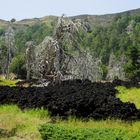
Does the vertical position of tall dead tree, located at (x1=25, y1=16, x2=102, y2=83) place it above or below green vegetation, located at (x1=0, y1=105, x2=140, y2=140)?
above

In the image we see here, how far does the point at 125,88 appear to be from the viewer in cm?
2548

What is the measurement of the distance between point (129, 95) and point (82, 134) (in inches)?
446

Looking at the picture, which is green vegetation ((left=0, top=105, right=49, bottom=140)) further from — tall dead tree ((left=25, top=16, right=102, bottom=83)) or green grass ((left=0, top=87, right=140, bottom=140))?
tall dead tree ((left=25, top=16, right=102, bottom=83))

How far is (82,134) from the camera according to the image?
472 inches

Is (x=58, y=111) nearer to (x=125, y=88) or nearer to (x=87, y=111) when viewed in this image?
(x=87, y=111)

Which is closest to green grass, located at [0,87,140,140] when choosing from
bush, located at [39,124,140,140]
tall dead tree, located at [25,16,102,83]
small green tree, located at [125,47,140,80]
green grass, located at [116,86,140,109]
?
bush, located at [39,124,140,140]

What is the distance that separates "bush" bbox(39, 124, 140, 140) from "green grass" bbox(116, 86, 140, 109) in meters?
8.42

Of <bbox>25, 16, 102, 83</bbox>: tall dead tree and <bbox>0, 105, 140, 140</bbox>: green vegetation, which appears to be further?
<bbox>25, 16, 102, 83</bbox>: tall dead tree

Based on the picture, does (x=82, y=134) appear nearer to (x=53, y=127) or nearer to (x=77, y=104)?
(x=53, y=127)

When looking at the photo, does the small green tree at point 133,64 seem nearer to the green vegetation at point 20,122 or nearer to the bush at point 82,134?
the green vegetation at point 20,122

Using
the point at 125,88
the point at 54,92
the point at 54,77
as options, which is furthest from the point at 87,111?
the point at 54,77

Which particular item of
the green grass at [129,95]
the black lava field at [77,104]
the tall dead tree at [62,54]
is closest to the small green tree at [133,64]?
the tall dead tree at [62,54]

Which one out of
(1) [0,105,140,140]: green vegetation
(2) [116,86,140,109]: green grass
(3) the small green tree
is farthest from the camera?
(3) the small green tree

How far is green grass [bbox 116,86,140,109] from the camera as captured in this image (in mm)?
21578
